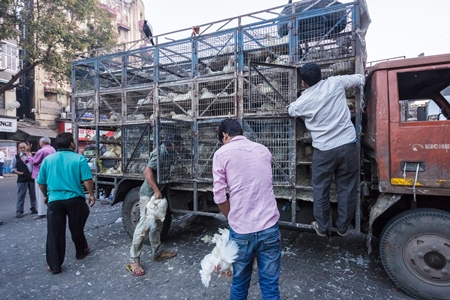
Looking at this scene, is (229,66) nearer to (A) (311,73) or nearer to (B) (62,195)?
(A) (311,73)

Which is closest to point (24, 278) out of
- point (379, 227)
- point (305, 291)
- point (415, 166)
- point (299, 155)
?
point (305, 291)

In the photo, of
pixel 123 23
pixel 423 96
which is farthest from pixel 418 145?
pixel 123 23

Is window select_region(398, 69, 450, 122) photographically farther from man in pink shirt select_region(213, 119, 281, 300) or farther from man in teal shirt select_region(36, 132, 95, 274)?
man in teal shirt select_region(36, 132, 95, 274)

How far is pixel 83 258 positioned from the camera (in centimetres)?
407

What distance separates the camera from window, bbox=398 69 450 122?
3055mm

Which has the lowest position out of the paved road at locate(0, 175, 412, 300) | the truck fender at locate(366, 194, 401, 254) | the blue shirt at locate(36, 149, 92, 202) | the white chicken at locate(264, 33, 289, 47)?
the paved road at locate(0, 175, 412, 300)

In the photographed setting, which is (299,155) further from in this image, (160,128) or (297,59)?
(160,128)

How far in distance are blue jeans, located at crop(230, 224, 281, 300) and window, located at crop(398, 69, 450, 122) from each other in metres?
2.04

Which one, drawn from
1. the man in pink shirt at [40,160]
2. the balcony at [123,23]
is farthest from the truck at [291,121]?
the balcony at [123,23]

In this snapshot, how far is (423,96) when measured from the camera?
11.8 feet

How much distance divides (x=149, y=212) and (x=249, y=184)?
2122mm

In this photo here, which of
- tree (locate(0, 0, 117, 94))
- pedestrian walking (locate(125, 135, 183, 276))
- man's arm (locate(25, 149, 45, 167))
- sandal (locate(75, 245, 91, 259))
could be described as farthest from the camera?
tree (locate(0, 0, 117, 94))

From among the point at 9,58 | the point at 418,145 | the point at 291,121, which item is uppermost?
the point at 9,58

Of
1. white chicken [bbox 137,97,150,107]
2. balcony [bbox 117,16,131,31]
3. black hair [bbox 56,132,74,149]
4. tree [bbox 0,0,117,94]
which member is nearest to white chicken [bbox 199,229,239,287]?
black hair [bbox 56,132,74,149]
